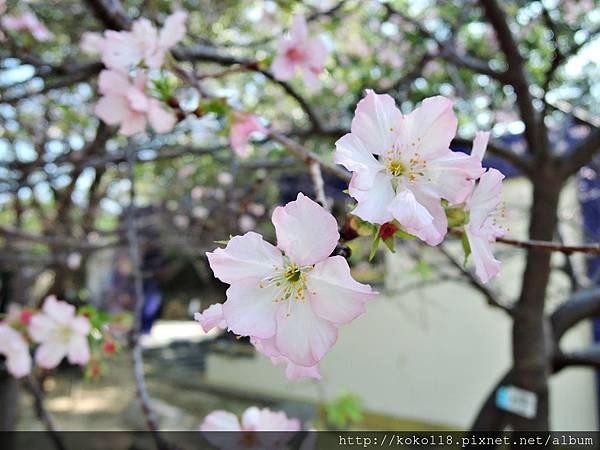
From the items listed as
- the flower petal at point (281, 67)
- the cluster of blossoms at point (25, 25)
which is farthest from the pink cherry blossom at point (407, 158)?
the cluster of blossoms at point (25, 25)

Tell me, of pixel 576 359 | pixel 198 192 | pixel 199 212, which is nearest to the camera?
pixel 576 359

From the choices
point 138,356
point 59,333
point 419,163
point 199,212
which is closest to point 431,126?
point 419,163

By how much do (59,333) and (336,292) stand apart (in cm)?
111

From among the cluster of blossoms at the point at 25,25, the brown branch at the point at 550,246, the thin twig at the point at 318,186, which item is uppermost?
the cluster of blossoms at the point at 25,25

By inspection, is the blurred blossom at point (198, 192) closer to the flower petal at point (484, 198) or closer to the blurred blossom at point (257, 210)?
the blurred blossom at point (257, 210)

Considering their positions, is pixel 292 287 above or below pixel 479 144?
below

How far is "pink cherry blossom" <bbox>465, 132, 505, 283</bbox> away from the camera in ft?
1.63

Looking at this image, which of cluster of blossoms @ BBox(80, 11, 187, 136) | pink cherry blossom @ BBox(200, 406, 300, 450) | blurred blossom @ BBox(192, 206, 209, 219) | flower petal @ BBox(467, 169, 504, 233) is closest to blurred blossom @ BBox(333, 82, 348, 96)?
→ blurred blossom @ BBox(192, 206, 209, 219)

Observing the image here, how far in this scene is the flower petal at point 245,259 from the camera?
17.6 inches

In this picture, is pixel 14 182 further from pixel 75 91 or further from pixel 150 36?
pixel 75 91

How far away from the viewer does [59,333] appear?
1.32 m

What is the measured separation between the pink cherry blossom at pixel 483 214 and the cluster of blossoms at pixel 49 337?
3.40 feet

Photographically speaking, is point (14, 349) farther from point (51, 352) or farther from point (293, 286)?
point (293, 286)

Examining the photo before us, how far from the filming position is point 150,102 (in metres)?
0.92
